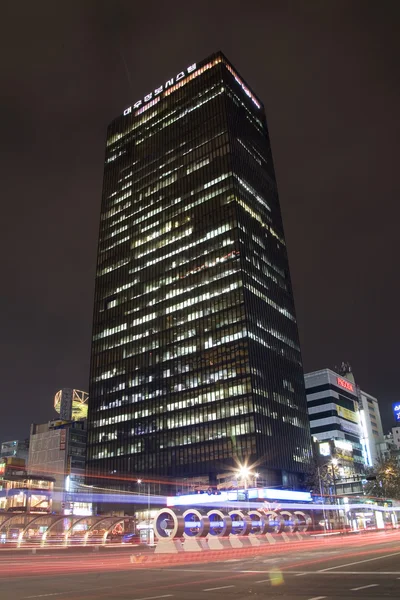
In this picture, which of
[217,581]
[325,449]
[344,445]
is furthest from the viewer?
[344,445]

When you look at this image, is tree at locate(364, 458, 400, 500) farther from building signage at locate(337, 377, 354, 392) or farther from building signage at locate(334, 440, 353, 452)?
building signage at locate(337, 377, 354, 392)

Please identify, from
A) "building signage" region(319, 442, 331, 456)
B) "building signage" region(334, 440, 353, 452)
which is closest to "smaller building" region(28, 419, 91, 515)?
"building signage" region(319, 442, 331, 456)

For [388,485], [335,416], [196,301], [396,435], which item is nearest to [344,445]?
[335,416]

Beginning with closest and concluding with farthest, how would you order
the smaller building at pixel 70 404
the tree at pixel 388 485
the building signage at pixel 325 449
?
1. the tree at pixel 388 485
2. the building signage at pixel 325 449
3. the smaller building at pixel 70 404

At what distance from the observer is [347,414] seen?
153 m

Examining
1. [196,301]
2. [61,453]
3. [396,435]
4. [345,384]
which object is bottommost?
[61,453]

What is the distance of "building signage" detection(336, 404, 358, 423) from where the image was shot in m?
149

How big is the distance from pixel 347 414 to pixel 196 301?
66868 mm

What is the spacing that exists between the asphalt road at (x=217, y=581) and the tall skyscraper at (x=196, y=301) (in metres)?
79.2

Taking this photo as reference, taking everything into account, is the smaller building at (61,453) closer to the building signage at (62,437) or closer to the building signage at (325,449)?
the building signage at (62,437)

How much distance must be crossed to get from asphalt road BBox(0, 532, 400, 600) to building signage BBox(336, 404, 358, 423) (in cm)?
12725

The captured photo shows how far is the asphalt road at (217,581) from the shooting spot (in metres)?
15.5

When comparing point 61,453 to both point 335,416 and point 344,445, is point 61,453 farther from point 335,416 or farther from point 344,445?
point 344,445

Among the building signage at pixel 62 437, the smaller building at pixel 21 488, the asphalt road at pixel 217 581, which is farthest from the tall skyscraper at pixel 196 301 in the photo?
the asphalt road at pixel 217 581
